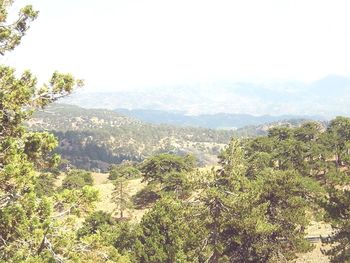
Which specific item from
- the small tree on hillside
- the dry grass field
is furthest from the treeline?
the small tree on hillside

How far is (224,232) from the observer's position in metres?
30.5

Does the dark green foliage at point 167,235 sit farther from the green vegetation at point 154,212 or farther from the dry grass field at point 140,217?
the dry grass field at point 140,217

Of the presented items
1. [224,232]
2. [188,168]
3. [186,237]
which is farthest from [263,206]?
[188,168]

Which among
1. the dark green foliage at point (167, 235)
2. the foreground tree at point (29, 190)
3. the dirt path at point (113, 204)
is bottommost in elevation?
the dirt path at point (113, 204)

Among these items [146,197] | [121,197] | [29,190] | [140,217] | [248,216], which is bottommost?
[140,217]

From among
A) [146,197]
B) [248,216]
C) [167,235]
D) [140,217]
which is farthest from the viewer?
[146,197]

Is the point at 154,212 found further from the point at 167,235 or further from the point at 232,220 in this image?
the point at 232,220

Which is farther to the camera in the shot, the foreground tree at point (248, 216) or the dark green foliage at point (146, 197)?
the dark green foliage at point (146, 197)

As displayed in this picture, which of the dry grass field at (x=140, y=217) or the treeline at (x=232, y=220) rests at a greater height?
the treeline at (x=232, y=220)

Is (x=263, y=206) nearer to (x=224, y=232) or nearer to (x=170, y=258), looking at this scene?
(x=224, y=232)

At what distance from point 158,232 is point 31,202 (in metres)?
16.8

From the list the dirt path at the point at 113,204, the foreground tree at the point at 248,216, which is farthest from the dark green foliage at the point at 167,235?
the dirt path at the point at 113,204

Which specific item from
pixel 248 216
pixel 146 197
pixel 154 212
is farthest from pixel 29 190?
pixel 146 197

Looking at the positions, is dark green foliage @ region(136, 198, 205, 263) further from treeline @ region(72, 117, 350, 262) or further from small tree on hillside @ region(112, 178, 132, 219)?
small tree on hillside @ region(112, 178, 132, 219)
